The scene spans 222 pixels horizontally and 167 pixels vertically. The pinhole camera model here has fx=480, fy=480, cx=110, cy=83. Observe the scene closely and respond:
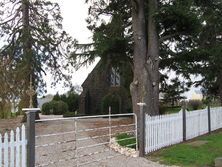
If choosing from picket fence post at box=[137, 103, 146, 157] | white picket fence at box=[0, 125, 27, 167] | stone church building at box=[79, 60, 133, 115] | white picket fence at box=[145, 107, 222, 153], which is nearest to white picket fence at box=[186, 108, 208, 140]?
white picket fence at box=[145, 107, 222, 153]

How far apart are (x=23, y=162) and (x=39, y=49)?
82.6ft

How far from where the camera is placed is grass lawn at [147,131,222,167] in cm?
1349

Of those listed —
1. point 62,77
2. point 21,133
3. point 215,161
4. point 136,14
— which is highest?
point 136,14

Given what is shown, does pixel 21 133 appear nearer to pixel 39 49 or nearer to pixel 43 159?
pixel 43 159

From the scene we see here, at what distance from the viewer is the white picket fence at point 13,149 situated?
8859 mm

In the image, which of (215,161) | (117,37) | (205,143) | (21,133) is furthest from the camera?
(117,37)

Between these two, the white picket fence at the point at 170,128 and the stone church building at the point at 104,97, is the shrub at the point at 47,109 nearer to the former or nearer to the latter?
the stone church building at the point at 104,97

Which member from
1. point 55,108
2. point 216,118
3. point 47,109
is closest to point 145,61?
point 216,118

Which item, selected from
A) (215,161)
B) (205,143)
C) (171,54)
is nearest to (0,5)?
(171,54)

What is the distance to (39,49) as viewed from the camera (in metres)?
34.1

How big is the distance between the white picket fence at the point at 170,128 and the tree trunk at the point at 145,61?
2.12m

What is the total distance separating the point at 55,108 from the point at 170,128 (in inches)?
1404

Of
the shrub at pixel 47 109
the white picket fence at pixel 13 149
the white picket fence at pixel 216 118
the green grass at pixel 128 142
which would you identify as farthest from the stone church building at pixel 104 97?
the white picket fence at pixel 13 149

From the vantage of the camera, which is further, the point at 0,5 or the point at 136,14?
the point at 0,5
